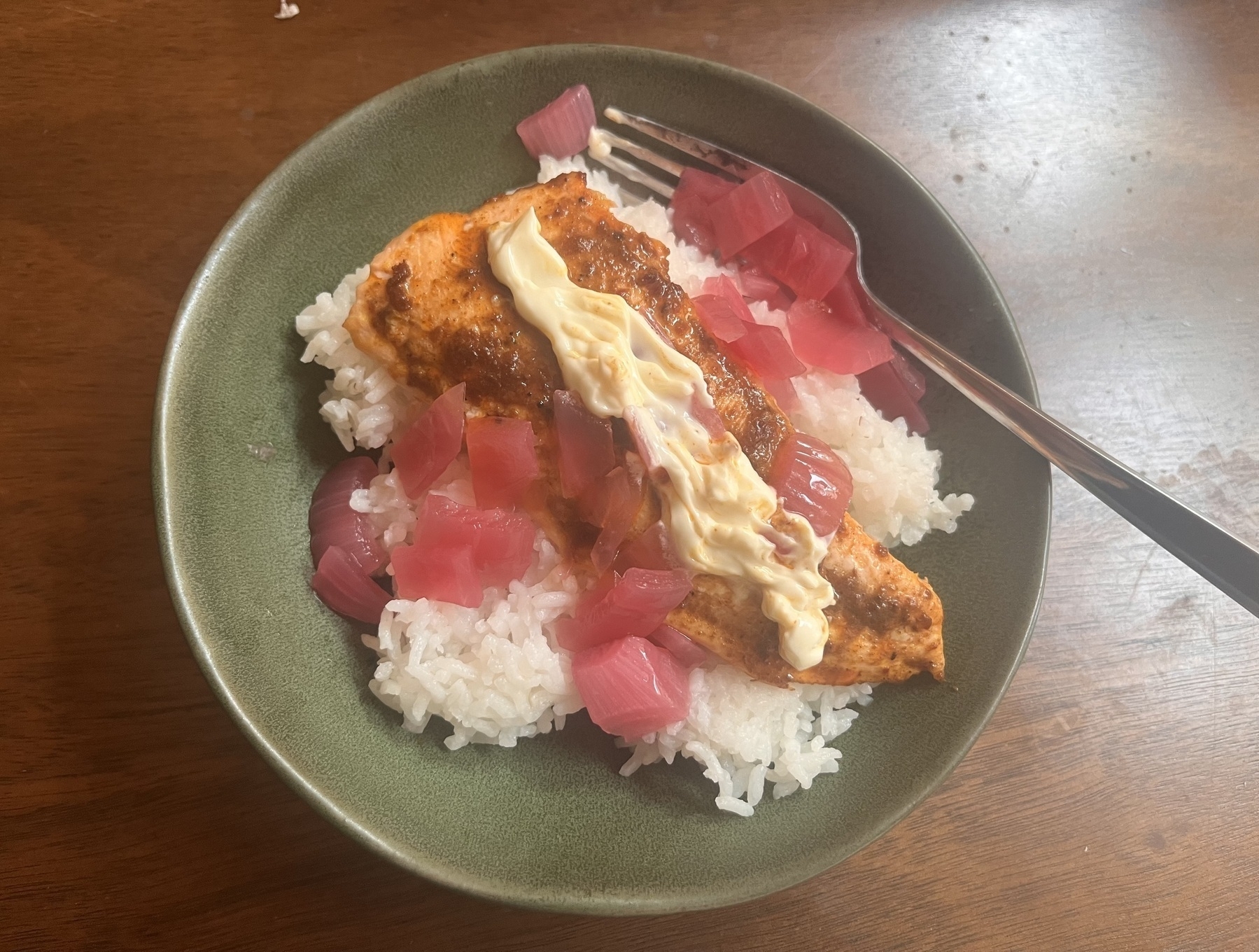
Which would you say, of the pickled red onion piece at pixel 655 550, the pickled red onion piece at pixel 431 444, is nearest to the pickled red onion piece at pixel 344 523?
the pickled red onion piece at pixel 431 444

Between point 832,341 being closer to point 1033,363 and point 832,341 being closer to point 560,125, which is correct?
point 1033,363

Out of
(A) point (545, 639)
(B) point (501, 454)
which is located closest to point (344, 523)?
(B) point (501, 454)

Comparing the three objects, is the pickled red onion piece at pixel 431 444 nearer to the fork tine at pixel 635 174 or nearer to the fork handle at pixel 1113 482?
A: the fork tine at pixel 635 174

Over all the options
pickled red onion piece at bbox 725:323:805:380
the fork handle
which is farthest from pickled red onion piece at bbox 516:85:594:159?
the fork handle

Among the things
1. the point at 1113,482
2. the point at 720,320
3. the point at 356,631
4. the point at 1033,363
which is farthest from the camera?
the point at 1033,363

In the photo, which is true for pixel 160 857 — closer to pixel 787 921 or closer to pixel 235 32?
pixel 787 921

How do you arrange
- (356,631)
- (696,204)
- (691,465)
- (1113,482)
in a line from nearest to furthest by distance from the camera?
1. (691,465)
2. (1113,482)
3. (356,631)
4. (696,204)
